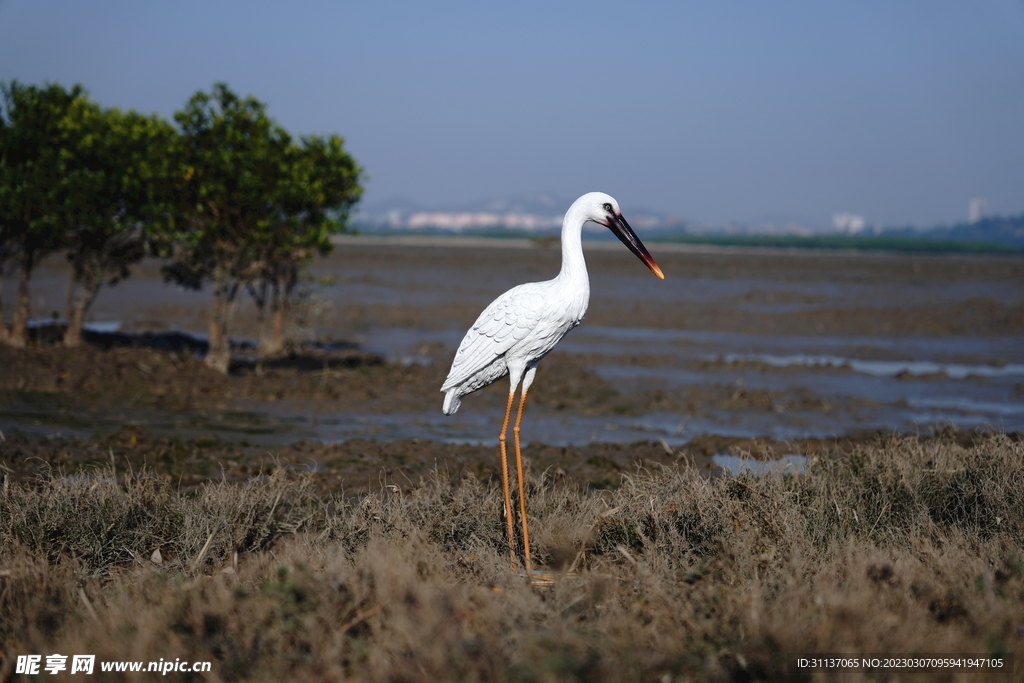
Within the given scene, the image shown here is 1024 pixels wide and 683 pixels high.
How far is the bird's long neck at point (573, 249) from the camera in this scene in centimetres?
557

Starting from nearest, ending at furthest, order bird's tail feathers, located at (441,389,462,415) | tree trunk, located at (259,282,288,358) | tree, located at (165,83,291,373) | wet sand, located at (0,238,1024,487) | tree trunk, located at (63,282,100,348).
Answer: bird's tail feathers, located at (441,389,462,415)
wet sand, located at (0,238,1024,487)
tree, located at (165,83,291,373)
tree trunk, located at (63,282,100,348)
tree trunk, located at (259,282,288,358)

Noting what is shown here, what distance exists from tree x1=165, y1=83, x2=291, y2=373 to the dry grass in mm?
8668

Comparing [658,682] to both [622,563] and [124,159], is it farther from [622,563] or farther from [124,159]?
[124,159]

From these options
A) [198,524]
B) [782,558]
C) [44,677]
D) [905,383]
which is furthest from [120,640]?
[905,383]

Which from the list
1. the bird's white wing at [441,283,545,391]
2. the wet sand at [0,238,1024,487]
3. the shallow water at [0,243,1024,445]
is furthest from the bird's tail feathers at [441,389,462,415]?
the shallow water at [0,243,1024,445]

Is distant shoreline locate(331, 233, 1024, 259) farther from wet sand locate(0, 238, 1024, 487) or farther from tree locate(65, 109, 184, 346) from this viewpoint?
tree locate(65, 109, 184, 346)

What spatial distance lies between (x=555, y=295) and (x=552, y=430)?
23.0 ft

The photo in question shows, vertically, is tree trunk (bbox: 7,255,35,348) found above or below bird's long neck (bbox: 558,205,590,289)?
below

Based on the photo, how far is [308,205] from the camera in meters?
15.4

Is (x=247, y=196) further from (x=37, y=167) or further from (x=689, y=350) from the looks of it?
(x=689, y=350)

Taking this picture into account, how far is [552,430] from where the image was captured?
40.5 ft

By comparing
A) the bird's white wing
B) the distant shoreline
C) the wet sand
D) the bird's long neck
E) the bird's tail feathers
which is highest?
the distant shoreline

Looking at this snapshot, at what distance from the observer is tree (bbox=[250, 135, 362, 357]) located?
14.8 meters

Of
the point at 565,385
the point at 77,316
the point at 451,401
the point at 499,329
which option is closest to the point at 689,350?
the point at 565,385
